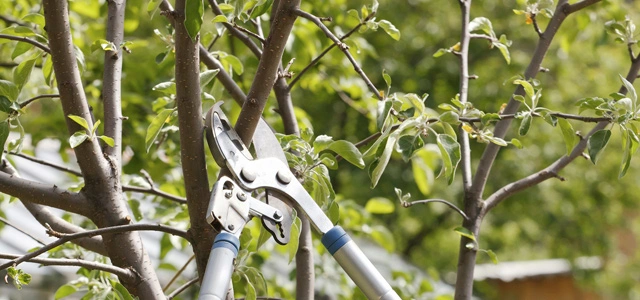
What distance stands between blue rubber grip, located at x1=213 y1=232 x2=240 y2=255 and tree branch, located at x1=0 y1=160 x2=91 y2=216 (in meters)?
0.37

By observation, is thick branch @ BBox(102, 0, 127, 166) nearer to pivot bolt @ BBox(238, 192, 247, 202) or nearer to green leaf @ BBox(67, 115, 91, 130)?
green leaf @ BBox(67, 115, 91, 130)

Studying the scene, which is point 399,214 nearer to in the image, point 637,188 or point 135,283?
point 637,188

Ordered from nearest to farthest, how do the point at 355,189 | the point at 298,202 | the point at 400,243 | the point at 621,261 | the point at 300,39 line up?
the point at 298,202 → the point at 300,39 → the point at 355,189 → the point at 400,243 → the point at 621,261

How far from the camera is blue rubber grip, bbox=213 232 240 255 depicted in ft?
3.87

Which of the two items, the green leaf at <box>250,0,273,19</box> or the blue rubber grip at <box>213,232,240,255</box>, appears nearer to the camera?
the blue rubber grip at <box>213,232,240,255</box>

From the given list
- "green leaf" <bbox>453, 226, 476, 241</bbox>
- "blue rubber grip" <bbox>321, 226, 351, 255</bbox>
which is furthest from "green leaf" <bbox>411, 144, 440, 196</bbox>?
"blue rubber grip" <bbox>321, 226, 351, 255</bbox>

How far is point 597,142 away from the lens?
4.54 ft

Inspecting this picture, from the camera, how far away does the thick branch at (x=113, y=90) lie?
154cm

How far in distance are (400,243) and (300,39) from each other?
5808 mm

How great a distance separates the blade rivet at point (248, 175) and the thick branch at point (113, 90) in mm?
313

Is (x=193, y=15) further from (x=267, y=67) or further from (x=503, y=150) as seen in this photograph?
(x=503, y=150)

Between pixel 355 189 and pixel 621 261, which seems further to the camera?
pixel 621 261

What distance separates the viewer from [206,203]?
1389 mm

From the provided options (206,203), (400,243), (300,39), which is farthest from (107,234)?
(400,243)
